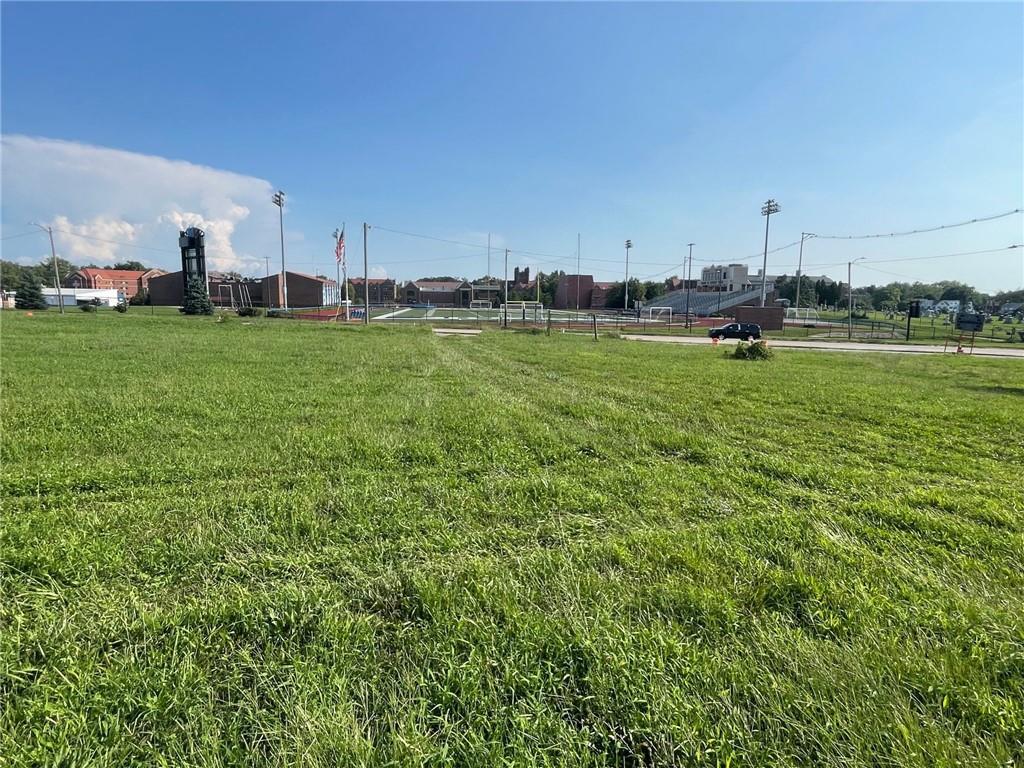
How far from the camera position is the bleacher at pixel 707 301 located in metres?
83.1

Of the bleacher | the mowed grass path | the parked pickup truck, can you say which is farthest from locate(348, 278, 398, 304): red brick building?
the mowed grass path

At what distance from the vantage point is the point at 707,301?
92.4 meters

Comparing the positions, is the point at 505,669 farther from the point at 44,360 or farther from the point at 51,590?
the point at 44,360

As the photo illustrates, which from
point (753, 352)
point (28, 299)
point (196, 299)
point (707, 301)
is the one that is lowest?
point (753, 352)

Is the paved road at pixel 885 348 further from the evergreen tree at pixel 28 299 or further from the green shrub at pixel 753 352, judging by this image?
the evergreen tree at pixel 28 299

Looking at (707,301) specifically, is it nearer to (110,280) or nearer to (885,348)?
(885,348)

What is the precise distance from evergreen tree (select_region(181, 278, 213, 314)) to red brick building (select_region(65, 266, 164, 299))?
63.2 m

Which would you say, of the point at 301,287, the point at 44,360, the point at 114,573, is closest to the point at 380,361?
the point at 44,360

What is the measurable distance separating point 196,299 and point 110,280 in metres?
77.1

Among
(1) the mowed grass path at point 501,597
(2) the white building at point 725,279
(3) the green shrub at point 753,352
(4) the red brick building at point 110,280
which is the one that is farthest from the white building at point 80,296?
(2) the white building at point 725,279

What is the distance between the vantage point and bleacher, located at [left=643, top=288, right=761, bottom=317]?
8306cm

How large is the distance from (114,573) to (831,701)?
3.64m

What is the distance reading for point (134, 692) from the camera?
73.7 inches

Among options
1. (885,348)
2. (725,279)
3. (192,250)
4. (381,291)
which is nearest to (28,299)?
(192,250)
